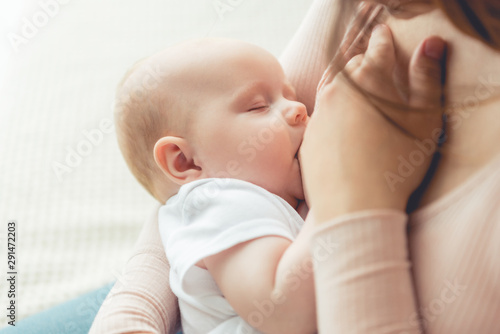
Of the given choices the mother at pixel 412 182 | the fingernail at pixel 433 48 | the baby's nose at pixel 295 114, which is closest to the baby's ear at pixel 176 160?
the baby's nose at pixel 295 114

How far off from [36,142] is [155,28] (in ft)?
1.74

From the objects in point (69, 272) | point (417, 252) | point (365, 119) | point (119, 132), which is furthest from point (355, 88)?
point (69, 272)

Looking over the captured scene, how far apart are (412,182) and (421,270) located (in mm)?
78

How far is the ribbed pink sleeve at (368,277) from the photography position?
0.46m

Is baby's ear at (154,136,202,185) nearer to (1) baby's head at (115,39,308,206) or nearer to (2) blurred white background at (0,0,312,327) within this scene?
(1) baby's head at (115,39,308,206)

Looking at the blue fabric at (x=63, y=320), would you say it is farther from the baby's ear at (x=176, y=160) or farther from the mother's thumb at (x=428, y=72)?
the mother's thumb at (x=428, y=72)

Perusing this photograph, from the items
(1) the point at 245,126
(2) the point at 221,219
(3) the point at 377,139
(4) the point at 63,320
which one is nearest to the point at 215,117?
(1) the point at 245,126

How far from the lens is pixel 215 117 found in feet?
2.43

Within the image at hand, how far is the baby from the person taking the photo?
574 millimetres

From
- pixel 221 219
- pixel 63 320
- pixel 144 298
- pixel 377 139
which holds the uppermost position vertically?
pixel 377 139

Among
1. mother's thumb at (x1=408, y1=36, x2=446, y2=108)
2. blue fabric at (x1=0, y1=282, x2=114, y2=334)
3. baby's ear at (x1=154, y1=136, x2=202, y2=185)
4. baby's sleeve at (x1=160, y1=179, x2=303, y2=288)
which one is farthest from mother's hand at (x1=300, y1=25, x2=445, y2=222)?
blue fabric at (x1=0, y1=282, x2=114, y2=334)

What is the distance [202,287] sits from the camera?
2.15 ft

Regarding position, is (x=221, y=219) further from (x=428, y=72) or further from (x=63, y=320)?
(x=63, y=320)

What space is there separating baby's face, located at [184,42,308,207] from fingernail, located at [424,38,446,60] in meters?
0.27
